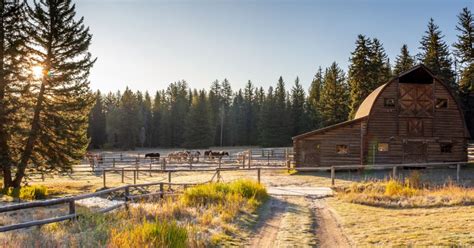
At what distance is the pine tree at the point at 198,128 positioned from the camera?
8012cm

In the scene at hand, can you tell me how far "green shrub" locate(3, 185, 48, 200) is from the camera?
20891 millimetres

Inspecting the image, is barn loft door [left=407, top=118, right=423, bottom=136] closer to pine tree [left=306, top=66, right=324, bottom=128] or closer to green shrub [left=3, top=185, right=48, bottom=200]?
green shrub [left=3, top=185, right=48, bottom=200]

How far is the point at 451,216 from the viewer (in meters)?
10.2

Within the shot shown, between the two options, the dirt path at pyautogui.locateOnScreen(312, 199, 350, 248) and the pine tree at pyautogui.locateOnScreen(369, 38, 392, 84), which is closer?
the dirt path at pyautogui.locateOnScreen(312, 199, 350, 248)

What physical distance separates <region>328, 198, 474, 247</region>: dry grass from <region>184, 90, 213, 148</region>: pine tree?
68.6 m

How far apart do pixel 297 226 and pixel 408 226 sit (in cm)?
286

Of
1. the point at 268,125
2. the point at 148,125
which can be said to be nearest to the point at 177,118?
the point at 148,125

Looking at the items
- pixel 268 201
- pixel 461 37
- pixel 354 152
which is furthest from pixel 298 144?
pixel 461 37

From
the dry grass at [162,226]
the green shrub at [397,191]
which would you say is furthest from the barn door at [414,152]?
the dry grass at [162,226]

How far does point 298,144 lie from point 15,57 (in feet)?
70.9

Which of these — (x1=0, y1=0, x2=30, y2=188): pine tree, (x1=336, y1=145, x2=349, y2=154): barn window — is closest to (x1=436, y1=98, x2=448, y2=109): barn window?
(x1=336, y1=145, x2=349, y2=154): barn window

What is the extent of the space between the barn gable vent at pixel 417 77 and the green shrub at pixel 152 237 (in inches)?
1104

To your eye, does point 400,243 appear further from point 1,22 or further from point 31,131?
point 1,22

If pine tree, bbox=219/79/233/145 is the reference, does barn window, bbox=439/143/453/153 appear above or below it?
below
